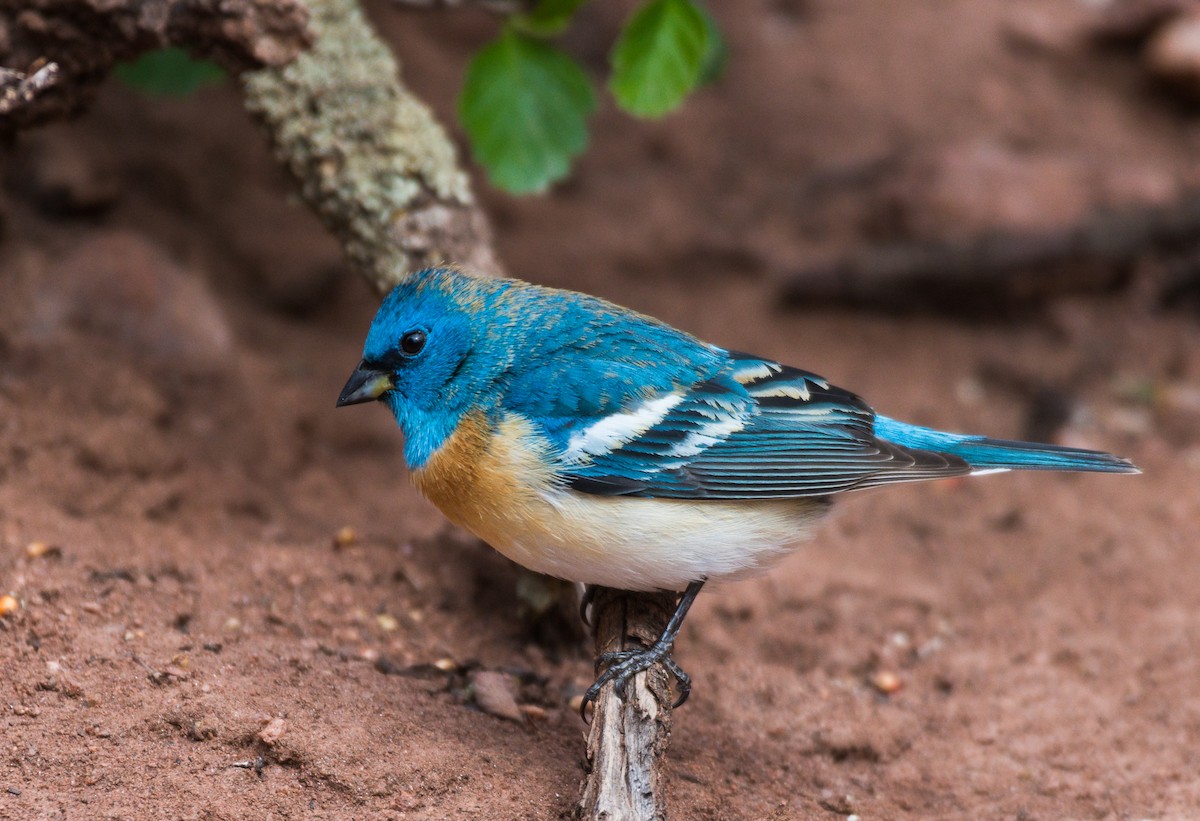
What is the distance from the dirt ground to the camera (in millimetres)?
3422

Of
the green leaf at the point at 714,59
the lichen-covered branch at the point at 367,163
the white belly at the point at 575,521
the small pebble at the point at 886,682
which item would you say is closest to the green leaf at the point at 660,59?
the lichen-covered branch at the point at 367,163

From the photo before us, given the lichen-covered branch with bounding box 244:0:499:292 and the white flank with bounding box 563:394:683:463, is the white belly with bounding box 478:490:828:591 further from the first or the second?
the lichen-covered branch with bounding box 244:0:499:292

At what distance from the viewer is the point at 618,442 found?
3.64 metres

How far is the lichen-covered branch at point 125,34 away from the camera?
13.0 ft

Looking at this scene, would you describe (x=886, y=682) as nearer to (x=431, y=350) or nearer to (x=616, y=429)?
(x=616, y=429)

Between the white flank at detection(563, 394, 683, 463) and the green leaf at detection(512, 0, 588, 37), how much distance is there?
78.7 inches

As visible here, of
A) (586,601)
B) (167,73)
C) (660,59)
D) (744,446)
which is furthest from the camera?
(167,73)

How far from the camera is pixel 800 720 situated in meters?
4.12

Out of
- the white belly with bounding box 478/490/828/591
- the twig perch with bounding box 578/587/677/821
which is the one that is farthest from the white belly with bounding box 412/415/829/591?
the twig perch with bounding box 578/587/677/821

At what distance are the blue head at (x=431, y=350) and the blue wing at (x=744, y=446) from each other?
43 cm

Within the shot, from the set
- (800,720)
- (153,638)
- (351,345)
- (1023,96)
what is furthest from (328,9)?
(1023,96)

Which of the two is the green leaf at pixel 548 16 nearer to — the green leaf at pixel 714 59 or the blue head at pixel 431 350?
the green leaf at pixel 714 59

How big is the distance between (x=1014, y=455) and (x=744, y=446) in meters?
0.93

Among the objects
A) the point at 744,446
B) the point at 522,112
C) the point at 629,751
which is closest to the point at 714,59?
the point at 522,112
